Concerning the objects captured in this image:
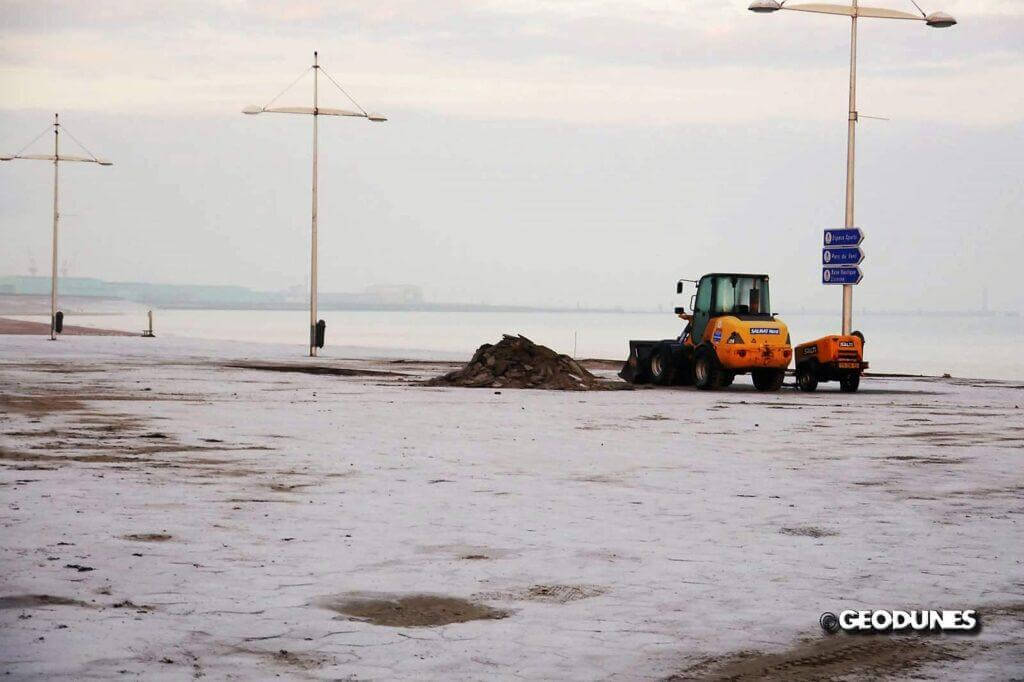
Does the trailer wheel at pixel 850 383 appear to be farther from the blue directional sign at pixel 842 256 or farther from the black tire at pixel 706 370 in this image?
the black tire at pixel 706 370

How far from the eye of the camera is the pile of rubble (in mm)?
32125

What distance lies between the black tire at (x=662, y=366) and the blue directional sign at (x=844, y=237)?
4.85m

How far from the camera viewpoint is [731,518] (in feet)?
39.3

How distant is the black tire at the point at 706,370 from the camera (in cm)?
3241

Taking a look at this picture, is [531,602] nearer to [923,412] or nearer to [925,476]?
[925,476]

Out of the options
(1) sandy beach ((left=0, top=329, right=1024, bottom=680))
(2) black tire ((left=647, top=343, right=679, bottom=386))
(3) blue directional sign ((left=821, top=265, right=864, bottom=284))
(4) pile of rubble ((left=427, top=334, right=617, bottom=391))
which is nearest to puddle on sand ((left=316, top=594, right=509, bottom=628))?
(1) sandy beach ((left=0, top=329, right=1024, bottom=680))

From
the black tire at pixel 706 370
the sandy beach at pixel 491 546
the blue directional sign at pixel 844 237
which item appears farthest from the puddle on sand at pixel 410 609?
the blue directional sign at pixel 844 237

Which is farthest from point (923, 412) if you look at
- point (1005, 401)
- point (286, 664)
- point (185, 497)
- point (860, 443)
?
point (286, 664)

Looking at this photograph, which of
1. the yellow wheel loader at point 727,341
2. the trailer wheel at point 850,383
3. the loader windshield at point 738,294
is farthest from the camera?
the trailer wheel at point 850,383

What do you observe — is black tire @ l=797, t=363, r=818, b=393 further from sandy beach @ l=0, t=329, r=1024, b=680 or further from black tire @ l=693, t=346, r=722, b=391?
sandy beach @ l=0, t=329, r=1024, b=680

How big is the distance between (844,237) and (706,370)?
16.4 feet

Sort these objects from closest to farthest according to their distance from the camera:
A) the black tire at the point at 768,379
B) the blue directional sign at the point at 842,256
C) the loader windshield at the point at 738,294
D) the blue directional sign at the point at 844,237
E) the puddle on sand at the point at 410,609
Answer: the puddle on sand at the point at 410,609, the loader windshield at the point at 738,294, the black tire at the point at 768,379, the blue directional sign at the point at 842,256, the blue directional sign at the point at 844,237

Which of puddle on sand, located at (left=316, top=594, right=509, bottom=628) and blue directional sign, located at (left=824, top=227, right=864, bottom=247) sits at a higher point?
blue directional sign, located at (left=824, top=227, right=864, bottom=247)

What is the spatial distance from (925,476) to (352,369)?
85.2ft
